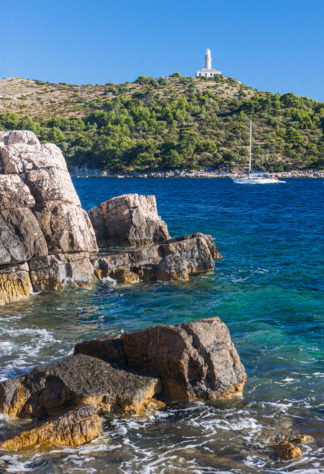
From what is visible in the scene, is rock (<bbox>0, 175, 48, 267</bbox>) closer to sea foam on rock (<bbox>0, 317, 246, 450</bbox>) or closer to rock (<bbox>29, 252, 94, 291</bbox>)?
rock (<bbox>29, 252, 94, 291</bbox>)

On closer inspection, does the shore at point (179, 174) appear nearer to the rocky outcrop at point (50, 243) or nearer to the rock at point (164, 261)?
the rock at point (164, 261)

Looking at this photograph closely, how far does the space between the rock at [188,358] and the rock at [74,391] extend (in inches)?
18.4

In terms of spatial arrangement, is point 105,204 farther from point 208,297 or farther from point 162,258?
point 208,297

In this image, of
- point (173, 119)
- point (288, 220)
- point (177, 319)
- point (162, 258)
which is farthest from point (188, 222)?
point (173, 119)

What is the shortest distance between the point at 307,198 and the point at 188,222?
29.3m

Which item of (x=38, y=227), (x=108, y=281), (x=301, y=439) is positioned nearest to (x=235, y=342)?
(x=301, y=439)

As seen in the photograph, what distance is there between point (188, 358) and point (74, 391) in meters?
2.18

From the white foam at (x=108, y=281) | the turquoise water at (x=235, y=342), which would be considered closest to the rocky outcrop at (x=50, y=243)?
the white foam at (x=108, y=281)

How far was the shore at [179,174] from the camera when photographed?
345 feet

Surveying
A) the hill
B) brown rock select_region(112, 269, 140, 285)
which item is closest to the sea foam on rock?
brown rock select_region(112, 269, 140, 285)

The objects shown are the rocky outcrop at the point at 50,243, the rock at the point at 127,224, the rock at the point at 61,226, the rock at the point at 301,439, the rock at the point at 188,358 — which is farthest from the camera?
the rock at the point at 127,224

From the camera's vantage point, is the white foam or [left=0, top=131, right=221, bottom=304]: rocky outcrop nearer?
[left=0, top=131, right=221, bottom=304]: rocky outcrop

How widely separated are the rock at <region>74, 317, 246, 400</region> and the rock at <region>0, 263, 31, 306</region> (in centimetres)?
704

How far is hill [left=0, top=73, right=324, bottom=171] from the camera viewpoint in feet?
375
